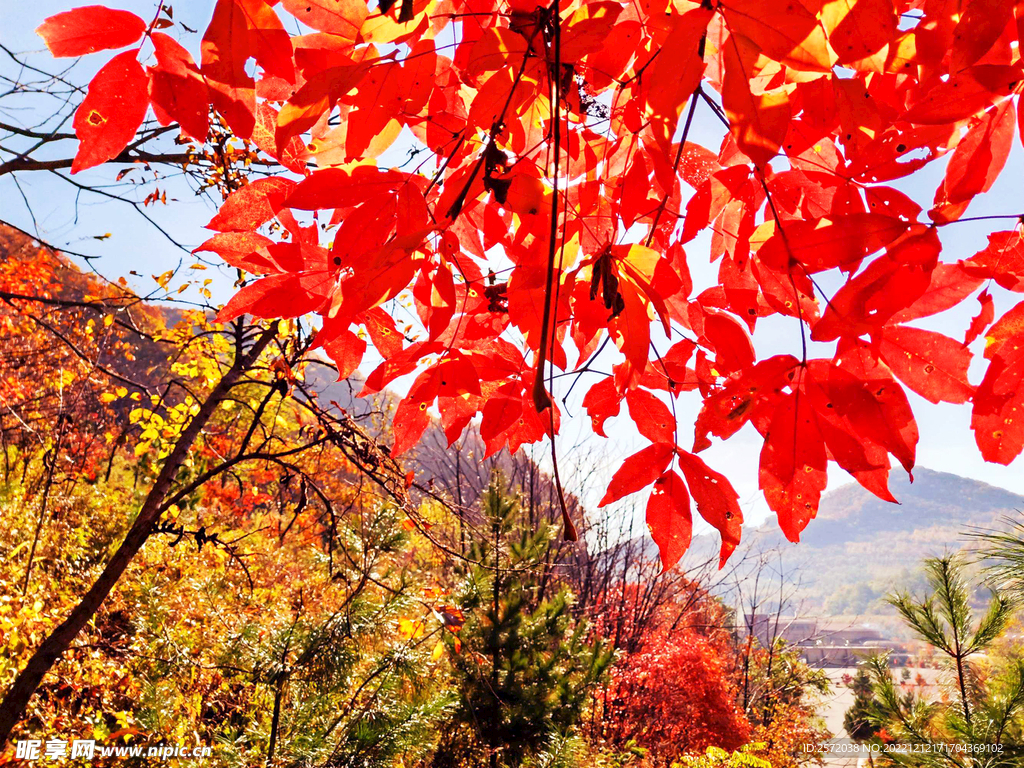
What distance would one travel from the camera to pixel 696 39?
37cm

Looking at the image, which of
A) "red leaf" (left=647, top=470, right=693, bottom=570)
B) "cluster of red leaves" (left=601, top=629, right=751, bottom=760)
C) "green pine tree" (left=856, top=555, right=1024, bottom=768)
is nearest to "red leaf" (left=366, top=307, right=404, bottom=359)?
"red leaf" (left=647, top=470, right=693, bottom=570)

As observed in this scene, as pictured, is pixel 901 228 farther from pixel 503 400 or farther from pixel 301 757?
pixel 301 757

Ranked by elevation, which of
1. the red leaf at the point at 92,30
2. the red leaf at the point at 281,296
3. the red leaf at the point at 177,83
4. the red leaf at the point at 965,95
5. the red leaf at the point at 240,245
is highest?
the red leaf at the point at 92,30

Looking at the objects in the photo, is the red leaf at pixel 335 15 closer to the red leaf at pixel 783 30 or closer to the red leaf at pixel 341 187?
the red leaf at pixel 341 187

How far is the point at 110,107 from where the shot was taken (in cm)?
46

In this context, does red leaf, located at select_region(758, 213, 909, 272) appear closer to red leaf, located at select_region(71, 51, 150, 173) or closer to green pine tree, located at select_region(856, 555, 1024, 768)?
red leaf, located at select_region(71, 51, 150, 173)

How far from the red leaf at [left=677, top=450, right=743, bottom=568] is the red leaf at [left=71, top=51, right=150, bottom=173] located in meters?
0.63

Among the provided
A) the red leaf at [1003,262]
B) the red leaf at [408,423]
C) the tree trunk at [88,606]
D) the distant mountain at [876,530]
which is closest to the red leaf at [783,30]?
the red leaf at [1003,262]

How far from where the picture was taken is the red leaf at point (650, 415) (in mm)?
660

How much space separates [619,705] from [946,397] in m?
6.87

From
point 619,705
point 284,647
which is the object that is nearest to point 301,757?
point 284,647

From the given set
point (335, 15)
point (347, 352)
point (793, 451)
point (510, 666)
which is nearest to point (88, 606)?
point (347, 352)

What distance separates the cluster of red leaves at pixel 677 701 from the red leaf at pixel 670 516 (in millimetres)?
6527

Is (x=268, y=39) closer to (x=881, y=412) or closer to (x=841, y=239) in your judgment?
(x=841, y=239)
